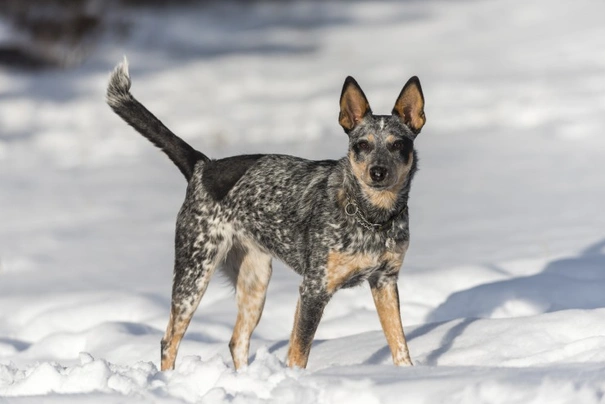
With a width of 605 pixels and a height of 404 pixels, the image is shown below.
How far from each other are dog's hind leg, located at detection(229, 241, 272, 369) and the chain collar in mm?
942

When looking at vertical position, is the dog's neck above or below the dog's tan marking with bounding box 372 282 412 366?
above

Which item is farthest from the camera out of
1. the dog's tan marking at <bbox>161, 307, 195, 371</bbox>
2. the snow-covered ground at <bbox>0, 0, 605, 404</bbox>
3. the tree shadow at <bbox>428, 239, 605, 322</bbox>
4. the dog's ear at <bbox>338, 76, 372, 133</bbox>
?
the tree shadow at <bbox>428, 239, 605, 322</bbox>

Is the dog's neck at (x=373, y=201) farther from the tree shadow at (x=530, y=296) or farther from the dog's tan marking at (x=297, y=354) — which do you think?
the tree shadow at (x=530, y=296)

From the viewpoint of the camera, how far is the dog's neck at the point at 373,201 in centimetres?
528

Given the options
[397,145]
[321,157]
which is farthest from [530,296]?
[321,157]

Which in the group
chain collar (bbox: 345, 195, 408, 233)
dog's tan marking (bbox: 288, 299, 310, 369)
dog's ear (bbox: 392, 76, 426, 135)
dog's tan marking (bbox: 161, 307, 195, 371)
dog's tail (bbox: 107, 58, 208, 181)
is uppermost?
dog's tail (bbox: 107, 58, 208, 181)

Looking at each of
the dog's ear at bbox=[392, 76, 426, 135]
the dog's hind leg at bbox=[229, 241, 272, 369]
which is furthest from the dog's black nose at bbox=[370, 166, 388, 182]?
the dog's hind leg at bbox=[229, 241, 272, 369]

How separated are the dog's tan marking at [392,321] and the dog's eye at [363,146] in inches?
28.9

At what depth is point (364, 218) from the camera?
5.24 meters

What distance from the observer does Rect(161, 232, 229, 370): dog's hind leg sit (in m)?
5.88

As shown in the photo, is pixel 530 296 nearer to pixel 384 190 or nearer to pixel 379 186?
pixel 384 190

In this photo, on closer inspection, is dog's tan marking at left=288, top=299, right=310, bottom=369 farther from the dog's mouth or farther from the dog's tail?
the dog's tail

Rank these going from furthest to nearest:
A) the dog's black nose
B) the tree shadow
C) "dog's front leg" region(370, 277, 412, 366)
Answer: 1. the tree shadow
2. "dog's front leg" region(370, 277, 412, 366)
3. the dog's black nose

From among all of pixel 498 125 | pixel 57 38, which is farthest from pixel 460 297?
pixel 57 38
